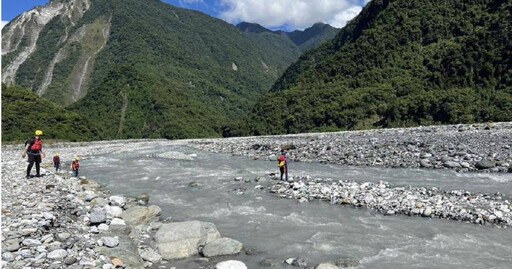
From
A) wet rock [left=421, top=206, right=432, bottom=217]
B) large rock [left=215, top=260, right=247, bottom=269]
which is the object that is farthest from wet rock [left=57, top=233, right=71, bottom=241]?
wet rock [left=421, top=206, right=432, bottom=217]

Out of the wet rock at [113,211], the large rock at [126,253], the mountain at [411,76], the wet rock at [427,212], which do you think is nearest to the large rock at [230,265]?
the large rock at [126,253]

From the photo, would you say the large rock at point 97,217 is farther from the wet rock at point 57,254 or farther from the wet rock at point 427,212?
the wet rock at point 427,212

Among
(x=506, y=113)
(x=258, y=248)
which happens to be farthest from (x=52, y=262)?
(x=506, y=113)

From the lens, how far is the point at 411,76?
8644 cm

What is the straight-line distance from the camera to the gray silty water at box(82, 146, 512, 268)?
1076 centimetres

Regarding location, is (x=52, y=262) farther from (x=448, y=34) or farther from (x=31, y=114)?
(x=448, y=34)

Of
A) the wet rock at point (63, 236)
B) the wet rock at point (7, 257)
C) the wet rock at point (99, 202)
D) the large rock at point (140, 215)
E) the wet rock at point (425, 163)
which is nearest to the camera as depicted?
the wet rock at point (7, 257)

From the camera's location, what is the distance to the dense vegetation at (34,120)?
80.1 metres

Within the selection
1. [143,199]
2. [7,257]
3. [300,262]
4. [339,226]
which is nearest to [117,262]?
[7,257]

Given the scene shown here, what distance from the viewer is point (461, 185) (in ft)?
62.2

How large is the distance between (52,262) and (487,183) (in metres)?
20.0

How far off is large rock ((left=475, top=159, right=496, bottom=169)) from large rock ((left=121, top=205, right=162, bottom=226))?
1954 cm

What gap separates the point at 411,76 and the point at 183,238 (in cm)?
8626

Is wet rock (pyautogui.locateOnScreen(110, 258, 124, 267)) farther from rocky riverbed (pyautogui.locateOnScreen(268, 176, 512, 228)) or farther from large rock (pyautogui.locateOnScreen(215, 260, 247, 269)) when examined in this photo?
rocky riverbed (pyautogui.locateOnScreen(268, 176, 512, 228))
